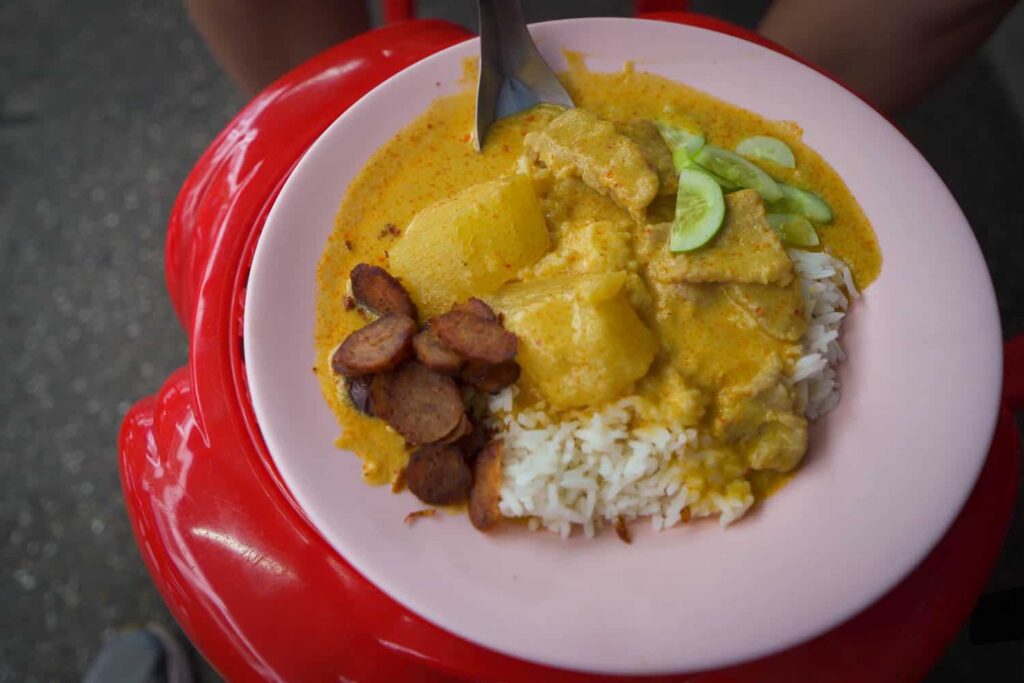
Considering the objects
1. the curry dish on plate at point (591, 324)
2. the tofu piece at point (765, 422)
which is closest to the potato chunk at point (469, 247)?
the curry dish on plate at point (591, 324)

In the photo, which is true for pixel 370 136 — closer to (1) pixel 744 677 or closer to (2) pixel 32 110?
(1) pixel 744 677

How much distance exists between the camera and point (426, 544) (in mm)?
1521

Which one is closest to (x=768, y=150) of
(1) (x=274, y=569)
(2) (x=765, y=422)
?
(2) (x=765, y=422)

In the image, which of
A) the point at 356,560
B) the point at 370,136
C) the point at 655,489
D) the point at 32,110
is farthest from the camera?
the point at 32,110

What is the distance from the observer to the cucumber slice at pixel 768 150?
6.21ft

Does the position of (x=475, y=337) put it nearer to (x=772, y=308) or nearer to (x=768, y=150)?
(x=772, y=308)

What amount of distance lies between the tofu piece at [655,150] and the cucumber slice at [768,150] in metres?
0.18

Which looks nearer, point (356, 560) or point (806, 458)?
point (356, 560)

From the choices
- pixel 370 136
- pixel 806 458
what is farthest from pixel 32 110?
pixel 806 458

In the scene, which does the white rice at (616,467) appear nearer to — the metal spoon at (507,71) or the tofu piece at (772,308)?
the tofu piece at (772,308)

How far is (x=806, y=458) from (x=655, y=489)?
0.30m

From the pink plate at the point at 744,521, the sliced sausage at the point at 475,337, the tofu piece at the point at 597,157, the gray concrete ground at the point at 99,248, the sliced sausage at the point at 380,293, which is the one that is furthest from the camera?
the gray concrete ground at the point at 99,248

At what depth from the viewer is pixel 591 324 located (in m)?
1.56

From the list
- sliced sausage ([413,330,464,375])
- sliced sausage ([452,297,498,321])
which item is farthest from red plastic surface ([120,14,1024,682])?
sliced sausage ([452,297,498,321])
